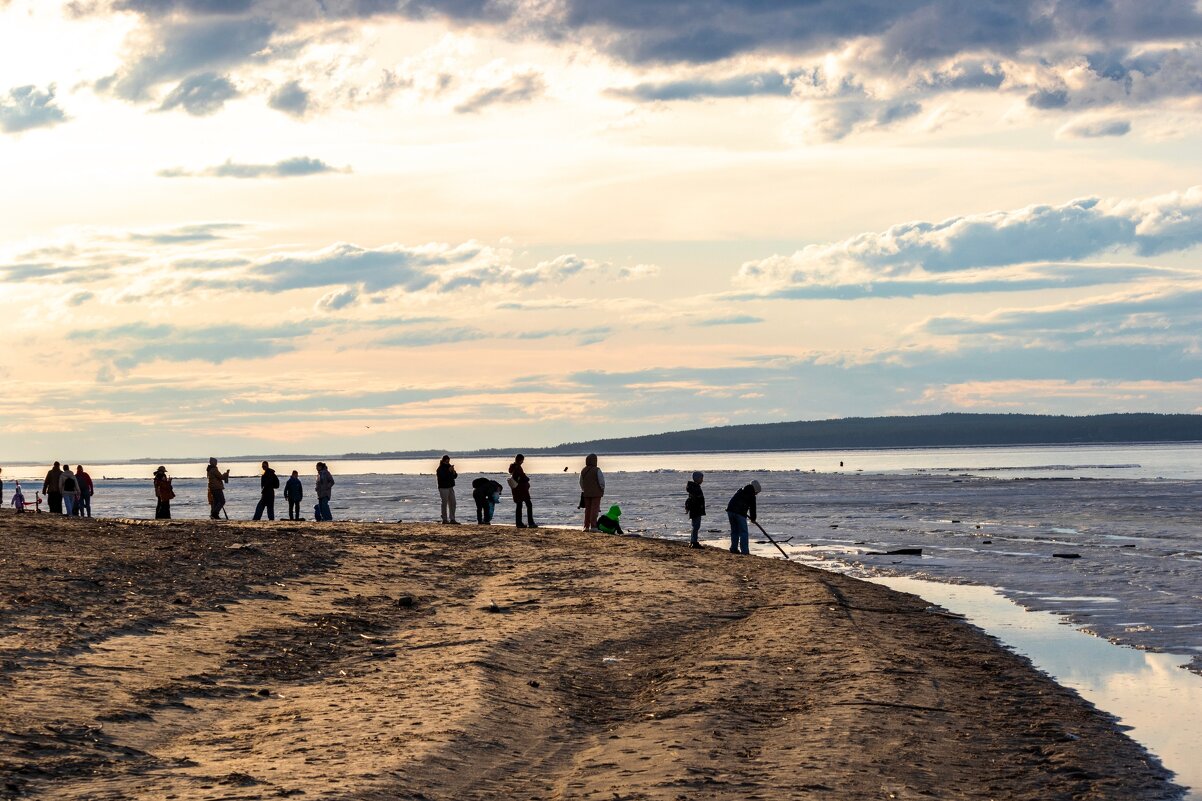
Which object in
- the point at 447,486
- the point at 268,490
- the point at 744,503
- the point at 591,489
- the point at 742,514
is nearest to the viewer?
the point at 742,514

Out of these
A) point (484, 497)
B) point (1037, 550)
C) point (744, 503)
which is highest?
point (484, 497)

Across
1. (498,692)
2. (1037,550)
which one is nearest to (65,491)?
(1037,550)

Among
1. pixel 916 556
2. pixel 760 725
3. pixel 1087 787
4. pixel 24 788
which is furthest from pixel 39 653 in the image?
pixel 916 556

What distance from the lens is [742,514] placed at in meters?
31.4

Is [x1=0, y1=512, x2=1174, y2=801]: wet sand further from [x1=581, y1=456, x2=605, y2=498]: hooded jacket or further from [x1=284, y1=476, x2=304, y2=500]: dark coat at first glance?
[x1=284, y1=476, x2=304, y2=500]: dark coat

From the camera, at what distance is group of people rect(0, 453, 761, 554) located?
105ft

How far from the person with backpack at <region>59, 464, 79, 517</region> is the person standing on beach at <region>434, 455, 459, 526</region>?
11.4 meters

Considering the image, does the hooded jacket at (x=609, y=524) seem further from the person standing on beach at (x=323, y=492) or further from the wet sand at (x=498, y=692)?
the wet sand at (x=498, y=692)

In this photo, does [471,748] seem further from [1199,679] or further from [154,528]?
[154,528]

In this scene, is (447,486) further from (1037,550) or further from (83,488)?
(1037,550)

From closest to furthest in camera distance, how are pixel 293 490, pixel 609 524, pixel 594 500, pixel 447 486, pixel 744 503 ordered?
pixel 744 503, pixel 594 500, pixel 609 524, pixel 447 486, pixel 293 490

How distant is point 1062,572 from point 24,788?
24.8m

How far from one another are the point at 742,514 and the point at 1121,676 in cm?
1531

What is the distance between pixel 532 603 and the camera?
20938 millimetres
